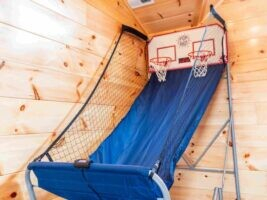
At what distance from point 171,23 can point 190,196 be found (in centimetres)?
145

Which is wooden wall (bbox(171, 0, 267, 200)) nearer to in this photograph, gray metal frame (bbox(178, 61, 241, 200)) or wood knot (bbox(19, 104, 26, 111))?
gray metal frame (bbox(178, 61, 241, 200))

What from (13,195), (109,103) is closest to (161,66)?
(109,103)

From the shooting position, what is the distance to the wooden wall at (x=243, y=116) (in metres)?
1.92

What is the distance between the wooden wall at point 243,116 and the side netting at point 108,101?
671mm

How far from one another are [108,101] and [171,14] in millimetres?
915

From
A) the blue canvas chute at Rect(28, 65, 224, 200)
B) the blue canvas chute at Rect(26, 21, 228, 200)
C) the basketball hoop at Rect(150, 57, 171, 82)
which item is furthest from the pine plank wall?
the basketball hoop at Rect(150, 57, 171, 82)

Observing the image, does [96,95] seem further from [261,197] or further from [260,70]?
[261,197]

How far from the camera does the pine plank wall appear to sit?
1.28 meters

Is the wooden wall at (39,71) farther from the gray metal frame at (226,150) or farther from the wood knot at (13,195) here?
the gray metal frame at (226,150)

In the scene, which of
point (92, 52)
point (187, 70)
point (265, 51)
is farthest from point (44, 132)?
point (265, 51)

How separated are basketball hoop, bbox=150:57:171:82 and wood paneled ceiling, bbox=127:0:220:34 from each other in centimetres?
35

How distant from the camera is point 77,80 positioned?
1.69 meters

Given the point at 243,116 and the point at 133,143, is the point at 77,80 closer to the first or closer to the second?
the point at 133,143

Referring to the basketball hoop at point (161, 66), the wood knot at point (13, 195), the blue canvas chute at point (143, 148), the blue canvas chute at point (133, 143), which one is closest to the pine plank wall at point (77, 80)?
the wood knot at point (13, 195)
